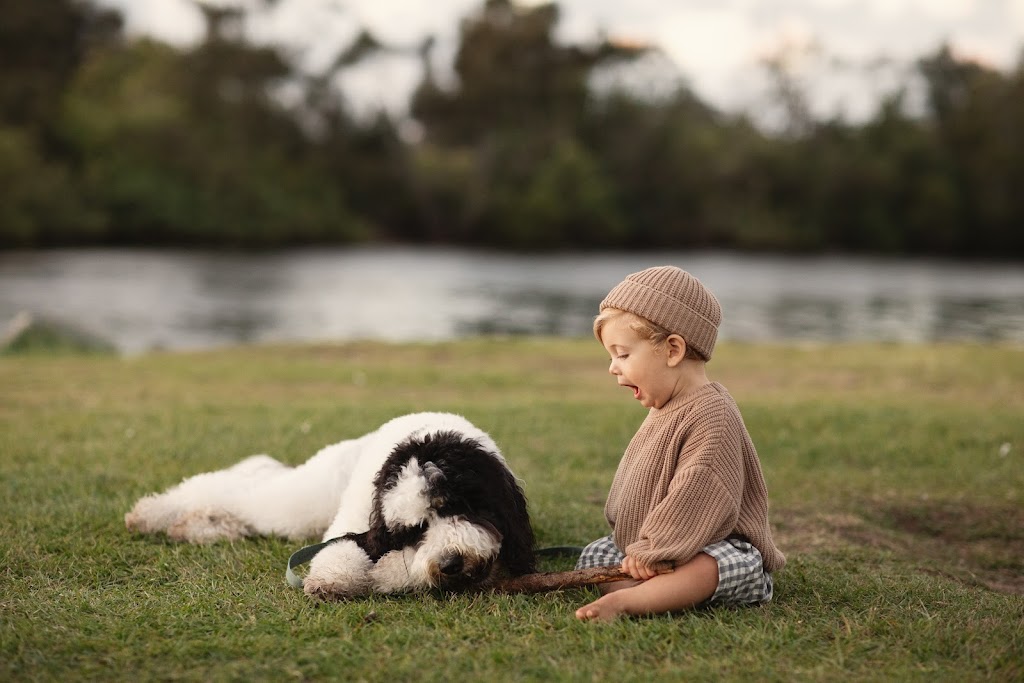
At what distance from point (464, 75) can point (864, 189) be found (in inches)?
1108

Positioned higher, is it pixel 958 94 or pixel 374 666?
pixel 958 94

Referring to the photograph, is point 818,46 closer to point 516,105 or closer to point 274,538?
point 516,105

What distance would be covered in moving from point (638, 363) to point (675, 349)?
0.54 ft

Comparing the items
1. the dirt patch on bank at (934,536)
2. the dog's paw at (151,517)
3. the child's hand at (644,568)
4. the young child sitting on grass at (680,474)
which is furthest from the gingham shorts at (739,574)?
the dog's paw at (151,517)

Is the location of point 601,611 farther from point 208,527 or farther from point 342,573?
point 208,527

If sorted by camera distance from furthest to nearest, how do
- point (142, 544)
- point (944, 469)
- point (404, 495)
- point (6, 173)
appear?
point (6, 173) < point (944, 469) < point (142, 544) < point (404, 495)

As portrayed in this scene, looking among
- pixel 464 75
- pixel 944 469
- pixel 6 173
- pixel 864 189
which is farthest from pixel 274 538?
pixel 864 189

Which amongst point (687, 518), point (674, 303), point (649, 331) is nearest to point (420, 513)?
point (687, 518)

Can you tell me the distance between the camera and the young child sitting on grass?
3781 mm

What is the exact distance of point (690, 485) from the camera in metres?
3.79

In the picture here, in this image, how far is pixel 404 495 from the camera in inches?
143

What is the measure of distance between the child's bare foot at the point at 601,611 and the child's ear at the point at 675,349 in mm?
994

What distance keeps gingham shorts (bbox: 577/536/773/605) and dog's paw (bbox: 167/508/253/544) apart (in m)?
2.08

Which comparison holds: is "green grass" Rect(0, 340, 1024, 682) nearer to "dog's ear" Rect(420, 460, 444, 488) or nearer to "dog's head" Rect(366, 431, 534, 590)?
"dog's head" Rect(366, 431, 534, 590)
